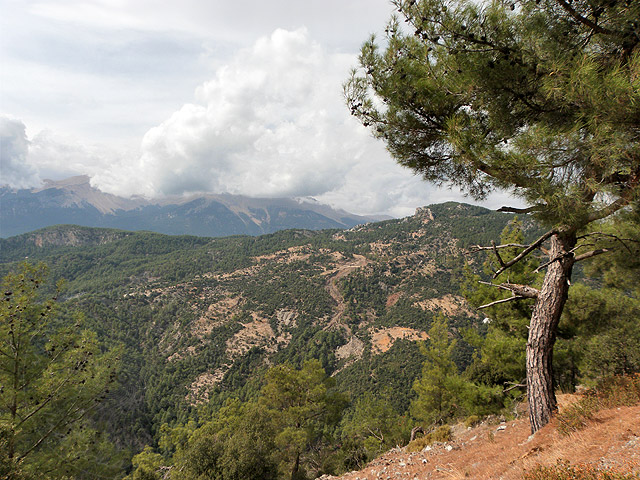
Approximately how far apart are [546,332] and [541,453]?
1.73 meters

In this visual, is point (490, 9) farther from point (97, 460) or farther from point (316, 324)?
point (316, 324)

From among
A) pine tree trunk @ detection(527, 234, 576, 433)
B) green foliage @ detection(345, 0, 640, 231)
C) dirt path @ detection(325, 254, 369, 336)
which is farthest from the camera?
dirt path @ detection(325, 254, 369, 336)

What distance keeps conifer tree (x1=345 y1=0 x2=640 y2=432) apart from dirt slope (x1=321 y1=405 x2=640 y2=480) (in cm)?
62

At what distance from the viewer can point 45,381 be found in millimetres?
6355

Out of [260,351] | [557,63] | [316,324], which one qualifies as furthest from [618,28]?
[316,324]

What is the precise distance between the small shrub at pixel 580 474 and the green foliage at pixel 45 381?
9.14 metres

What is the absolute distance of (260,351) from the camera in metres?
88.2

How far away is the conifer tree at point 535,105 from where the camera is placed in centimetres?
312

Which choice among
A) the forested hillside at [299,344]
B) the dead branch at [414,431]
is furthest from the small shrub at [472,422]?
the dead branch at [414,431]

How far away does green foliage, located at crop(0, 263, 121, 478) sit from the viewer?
20.0 ft

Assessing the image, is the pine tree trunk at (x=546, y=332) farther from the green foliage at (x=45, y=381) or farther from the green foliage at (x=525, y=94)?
the green foliage at (x=45, y=381)

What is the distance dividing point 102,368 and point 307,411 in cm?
1224

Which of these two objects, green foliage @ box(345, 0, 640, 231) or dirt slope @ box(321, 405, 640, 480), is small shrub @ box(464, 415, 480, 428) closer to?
dirt slope @ box(321, 405, 640, 480)

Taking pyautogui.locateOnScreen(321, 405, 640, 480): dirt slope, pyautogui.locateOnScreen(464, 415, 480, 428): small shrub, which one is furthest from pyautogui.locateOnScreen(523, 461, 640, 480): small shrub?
pyautogui.locateOnScreen(464, 415, 480, 428): small shrub
